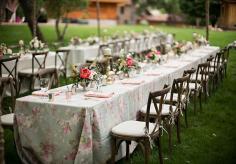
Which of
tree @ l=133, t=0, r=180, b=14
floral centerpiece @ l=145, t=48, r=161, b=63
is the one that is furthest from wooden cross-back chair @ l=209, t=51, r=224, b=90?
tree @ l=133, t=0, r=180, b=14

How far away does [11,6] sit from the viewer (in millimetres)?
18047

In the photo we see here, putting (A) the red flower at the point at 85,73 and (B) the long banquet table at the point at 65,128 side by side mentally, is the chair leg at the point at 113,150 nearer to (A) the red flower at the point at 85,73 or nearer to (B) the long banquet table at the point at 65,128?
(B) the long banquet table at the point at 65,128

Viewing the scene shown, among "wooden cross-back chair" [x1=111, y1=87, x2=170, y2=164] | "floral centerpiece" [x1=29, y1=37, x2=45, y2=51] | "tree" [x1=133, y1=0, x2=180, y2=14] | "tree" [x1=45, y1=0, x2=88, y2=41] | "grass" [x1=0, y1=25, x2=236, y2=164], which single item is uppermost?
"tree" [x1=133, y1=0, x2=180, y2=14]

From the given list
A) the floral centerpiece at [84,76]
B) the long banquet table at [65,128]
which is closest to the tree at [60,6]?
the floral centerpiece at [84,76]

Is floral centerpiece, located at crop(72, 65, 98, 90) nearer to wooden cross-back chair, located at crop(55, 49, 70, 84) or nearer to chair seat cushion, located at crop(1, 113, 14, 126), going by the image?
chair seat cushion, located at crop(1, 113, 14, 126)

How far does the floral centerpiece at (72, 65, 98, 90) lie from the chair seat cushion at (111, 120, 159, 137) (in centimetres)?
85

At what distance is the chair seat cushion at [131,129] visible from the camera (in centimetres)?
491

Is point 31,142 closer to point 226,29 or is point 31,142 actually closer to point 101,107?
point 101,107

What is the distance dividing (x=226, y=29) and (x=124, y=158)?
7.92 metres

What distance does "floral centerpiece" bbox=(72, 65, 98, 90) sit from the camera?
5.73 m

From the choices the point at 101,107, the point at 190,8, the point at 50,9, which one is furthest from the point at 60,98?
the point at 190,8

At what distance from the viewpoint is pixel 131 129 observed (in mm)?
5039

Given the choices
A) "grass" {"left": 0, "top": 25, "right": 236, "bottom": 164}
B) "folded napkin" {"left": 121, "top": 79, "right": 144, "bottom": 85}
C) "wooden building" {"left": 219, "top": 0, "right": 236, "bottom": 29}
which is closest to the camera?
"grass" {"left": 0, "top": 25, "right": 236, "bottom": 164}

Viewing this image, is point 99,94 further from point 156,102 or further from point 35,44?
point 35,44
